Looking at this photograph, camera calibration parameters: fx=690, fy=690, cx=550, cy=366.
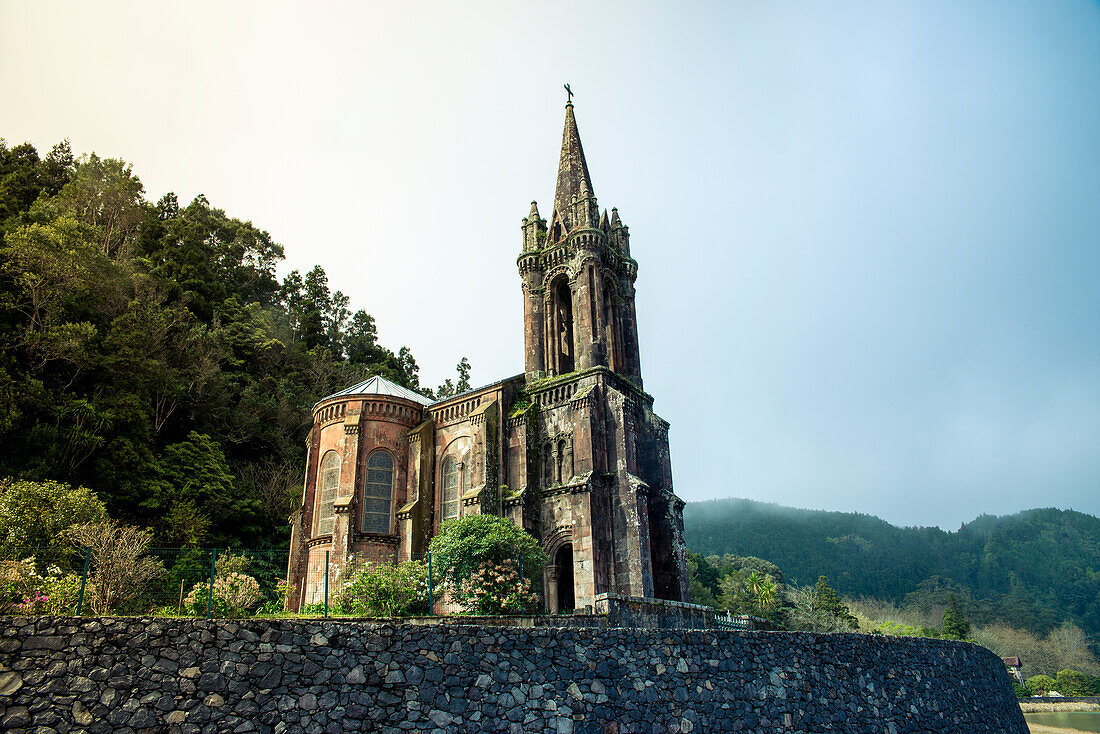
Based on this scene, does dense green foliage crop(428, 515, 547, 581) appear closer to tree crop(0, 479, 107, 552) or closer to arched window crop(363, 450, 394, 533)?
arched window crop(363, 450, 394, 533)

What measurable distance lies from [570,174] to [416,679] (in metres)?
29.0

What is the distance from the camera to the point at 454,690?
40.0 ft

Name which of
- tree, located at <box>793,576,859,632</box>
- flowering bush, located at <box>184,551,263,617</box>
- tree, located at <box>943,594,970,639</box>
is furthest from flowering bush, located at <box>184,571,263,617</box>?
tree, located at <box>943,594,970,639</box>

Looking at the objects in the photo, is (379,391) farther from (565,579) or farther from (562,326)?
(565,579)

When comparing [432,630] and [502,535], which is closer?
[432,630]

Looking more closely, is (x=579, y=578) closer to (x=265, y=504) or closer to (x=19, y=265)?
(x=265, y=504)

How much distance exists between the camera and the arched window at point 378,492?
29.3 metres

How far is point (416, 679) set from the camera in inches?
473

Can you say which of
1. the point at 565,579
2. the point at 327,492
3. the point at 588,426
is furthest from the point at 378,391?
the point at 565,579

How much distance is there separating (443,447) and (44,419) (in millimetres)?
16100

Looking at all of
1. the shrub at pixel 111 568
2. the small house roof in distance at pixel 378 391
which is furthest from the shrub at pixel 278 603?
the small house roof in distance at pixel 378 391

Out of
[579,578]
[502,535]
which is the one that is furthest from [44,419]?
[579,578]

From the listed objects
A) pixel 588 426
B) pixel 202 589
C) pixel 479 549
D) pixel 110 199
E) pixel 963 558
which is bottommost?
pixel 202 589

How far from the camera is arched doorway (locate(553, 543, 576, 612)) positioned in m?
28.5
